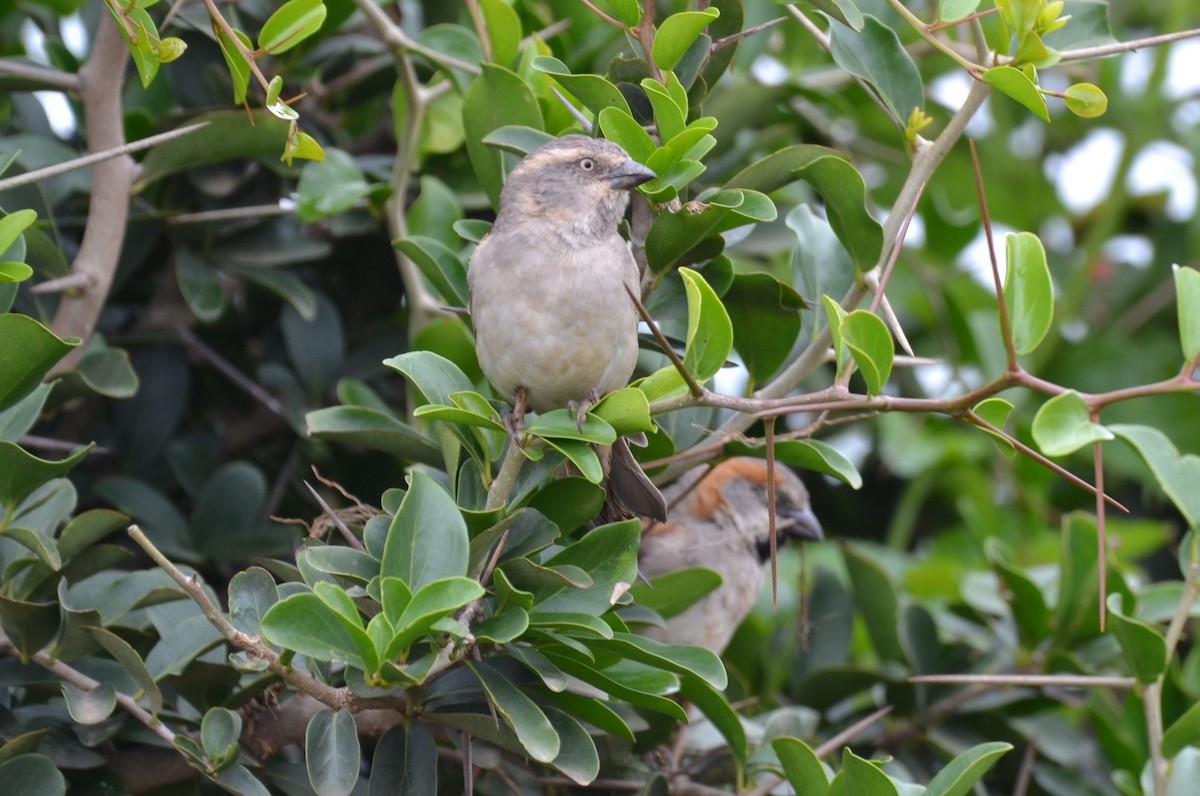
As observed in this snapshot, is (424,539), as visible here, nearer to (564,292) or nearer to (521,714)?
(521,714)

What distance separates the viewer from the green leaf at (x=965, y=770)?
228cm

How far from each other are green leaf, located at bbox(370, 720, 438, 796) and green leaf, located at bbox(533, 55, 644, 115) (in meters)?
1.24

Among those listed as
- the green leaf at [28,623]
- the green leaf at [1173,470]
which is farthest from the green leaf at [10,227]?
the green leaf at [1173,470]

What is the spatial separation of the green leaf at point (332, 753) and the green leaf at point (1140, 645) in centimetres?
183

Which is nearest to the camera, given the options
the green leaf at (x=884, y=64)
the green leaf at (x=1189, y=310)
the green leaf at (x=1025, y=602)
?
the green leaf at (x=1189, y=310)

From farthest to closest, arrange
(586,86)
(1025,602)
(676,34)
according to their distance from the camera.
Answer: (1025,602) → (586,86) → (676,34)

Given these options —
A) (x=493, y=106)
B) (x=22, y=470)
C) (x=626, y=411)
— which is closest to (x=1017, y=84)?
(x=626, y=411)

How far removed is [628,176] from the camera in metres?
2.77

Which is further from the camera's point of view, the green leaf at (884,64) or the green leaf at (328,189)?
the green leaf at (328,189)

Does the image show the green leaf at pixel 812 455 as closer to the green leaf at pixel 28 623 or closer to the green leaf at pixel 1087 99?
the green leaf at pixel 1087 99

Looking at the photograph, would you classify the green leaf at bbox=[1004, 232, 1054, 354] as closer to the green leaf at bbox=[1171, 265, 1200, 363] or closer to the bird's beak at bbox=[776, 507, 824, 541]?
the green leaf at bbox=[1171, 265, 1200, 363]

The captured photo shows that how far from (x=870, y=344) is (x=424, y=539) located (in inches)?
33.2

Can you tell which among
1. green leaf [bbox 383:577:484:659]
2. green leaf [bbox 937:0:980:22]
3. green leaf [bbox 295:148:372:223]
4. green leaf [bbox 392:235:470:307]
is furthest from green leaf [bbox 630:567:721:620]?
green leaf [bbox 937:0:980:22]

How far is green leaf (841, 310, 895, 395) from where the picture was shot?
212cm
